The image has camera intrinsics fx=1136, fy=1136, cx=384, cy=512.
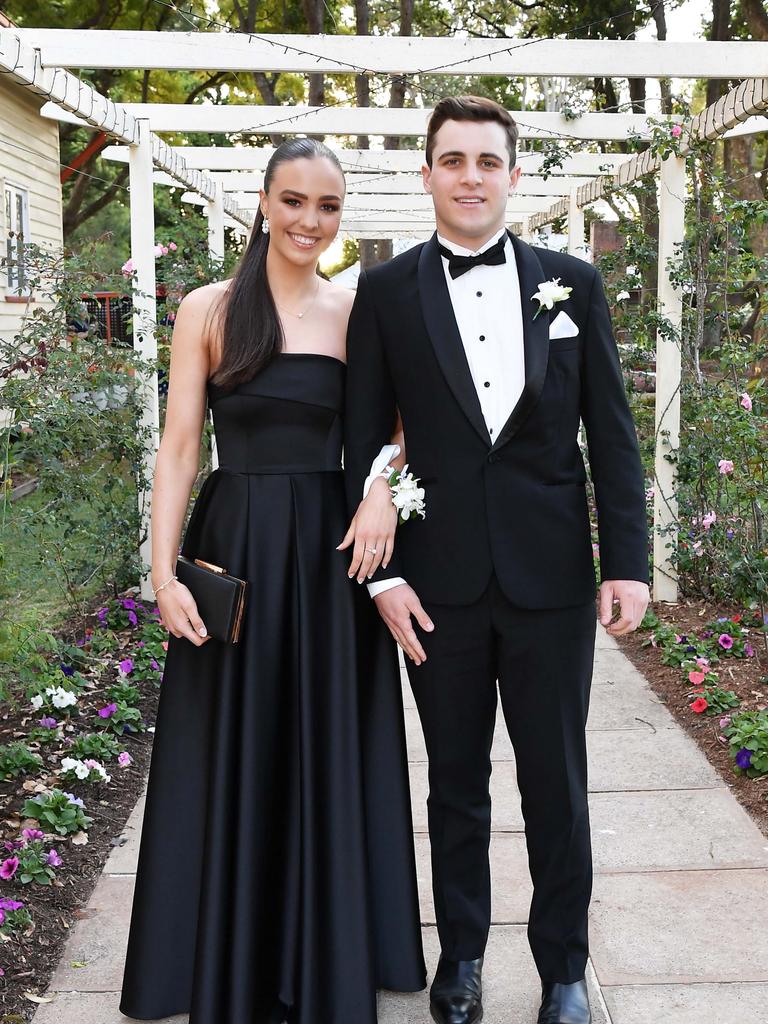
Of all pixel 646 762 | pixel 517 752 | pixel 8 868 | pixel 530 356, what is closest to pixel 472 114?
pixel 530 356

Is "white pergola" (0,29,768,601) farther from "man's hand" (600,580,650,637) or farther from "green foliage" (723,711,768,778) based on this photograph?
"man's hand" (600,580,650,637)

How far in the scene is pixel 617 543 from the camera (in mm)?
2537

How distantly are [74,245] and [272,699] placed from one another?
16.0 ft

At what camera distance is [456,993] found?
267 cm

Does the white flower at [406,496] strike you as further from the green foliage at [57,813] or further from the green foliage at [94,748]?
the green foliage at [94,748]

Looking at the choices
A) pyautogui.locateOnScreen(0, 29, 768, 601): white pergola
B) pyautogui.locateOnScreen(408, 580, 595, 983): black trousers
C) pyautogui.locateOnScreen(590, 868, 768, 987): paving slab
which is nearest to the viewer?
pyautogui.locateOnScreen(408, 580, 595, 983): black trousers

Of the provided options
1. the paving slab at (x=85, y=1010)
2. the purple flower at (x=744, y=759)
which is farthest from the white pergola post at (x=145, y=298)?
the paving slab at (x=85, y=1010)

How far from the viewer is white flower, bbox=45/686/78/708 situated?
4598 mm

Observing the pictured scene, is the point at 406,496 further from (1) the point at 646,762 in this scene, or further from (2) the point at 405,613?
(1) the point at 646,762

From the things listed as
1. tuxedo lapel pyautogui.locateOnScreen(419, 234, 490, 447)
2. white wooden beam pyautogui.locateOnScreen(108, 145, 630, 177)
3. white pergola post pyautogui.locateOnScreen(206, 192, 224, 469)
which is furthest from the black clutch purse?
white pergola post pyautogui.locateOnScreen(206, 192, 224, 469)

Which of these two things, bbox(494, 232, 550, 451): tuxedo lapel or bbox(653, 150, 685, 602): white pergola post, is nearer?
bbox(494, 232, 550, 451): tuxedo lapel

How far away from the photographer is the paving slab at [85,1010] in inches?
107

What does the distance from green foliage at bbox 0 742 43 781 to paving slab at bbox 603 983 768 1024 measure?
2.31 meters

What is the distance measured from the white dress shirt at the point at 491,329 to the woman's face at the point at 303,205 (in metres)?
0.30
